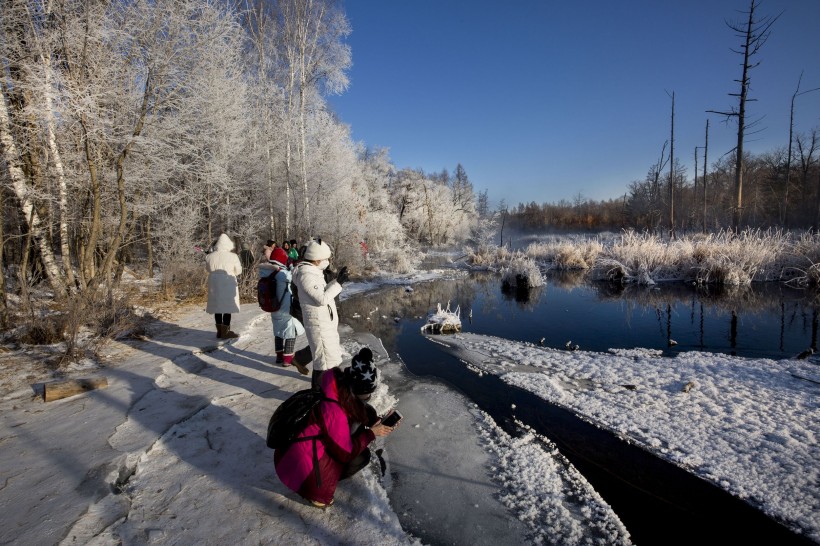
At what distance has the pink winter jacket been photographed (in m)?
2.16

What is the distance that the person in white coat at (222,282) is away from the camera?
5.54 metres

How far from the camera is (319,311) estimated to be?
136 inches

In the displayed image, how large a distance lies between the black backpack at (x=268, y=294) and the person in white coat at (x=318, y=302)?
129 centimetres

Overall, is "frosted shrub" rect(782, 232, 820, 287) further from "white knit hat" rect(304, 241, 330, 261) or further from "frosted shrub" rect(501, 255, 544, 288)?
"white knit hat" rect(304, 241, 330, 261)

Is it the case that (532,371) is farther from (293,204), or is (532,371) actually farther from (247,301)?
(293,204)

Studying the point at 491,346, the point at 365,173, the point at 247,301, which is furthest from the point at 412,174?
the point at 491,346

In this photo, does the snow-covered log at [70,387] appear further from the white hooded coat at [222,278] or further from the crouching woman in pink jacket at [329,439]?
the crouching woman in pink jacket at [329,439]

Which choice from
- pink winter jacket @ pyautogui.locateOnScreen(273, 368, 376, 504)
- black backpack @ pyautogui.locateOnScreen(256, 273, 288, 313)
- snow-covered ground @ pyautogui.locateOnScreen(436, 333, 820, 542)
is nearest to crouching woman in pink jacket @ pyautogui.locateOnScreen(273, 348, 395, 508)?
pink winter jacket @ pyautogui.locateOnScreen(273, 368, 376, 504)

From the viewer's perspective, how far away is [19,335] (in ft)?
15.9

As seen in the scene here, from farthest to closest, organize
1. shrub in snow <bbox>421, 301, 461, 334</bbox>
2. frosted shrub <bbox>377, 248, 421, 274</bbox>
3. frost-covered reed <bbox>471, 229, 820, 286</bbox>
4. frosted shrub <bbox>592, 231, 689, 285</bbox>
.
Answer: frosted shrub <bbox>377, 248, 421, 274</bbox> → frosted shrub <bbox>592, 231, 689, 285</bbox> → frost-covered reed <bbox>471, 229, 820, 286</bbox> → shrub in snow <bbox>421, 301, 461, 334</bbox>

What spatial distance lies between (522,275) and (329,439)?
12.5 metres

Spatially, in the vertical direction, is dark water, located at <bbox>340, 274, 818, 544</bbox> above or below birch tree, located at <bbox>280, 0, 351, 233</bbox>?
below

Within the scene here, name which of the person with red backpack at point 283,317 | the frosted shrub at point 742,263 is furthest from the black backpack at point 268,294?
the frosted shrub at point 742,263

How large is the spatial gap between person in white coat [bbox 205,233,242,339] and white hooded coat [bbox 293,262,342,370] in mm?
2738
